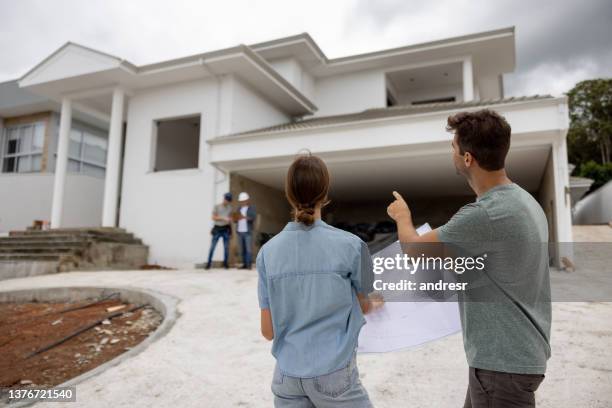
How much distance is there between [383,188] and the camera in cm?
1402

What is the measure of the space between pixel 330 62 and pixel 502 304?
1519 cm

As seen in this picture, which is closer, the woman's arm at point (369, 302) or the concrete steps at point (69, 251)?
the woman's arm at point (369, 302)

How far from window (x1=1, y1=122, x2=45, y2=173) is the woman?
19492mm

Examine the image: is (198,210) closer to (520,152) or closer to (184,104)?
(184,104)

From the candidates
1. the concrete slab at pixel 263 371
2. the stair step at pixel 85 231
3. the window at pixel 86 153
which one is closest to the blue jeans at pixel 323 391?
the concrete slab at pixel 263 371

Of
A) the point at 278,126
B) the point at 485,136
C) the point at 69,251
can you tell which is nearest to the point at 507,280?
the point at 485,136

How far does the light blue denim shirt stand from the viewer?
4.89 ft

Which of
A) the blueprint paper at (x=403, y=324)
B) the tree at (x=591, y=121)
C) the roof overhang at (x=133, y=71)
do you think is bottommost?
the blueprint paper at (x=403, y=324)

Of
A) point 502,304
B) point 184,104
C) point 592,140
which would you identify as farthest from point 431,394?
point 592,140

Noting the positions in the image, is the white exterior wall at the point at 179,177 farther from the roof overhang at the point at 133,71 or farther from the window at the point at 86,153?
the window at the point at 86,153

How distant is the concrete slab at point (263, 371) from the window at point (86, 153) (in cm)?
1533

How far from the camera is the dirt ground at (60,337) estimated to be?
12.8 feet

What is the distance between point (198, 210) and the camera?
11695mm

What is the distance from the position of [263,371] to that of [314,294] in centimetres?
234
